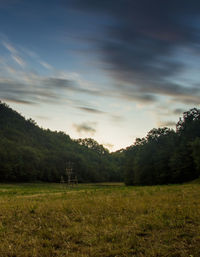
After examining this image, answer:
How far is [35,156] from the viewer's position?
399 feet

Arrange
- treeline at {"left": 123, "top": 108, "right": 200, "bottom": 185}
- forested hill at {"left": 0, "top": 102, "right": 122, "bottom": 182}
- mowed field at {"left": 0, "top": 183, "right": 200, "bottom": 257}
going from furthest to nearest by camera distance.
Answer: forested hill at {"left": 0, "top": 102, "right": 122, "bottom": 182}, treeline at {"left": 123, "top": 108, "right": 200, "bottom": 185}, mowed field at {"left": 0, "top": 183, "right": 200, "bottom": 257}

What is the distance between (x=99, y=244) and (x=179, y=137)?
8700 cm

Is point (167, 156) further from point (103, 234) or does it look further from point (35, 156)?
point (103, 234)

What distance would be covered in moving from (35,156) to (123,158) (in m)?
38.2

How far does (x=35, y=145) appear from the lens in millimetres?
154625

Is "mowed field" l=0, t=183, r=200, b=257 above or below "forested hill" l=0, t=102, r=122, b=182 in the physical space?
below

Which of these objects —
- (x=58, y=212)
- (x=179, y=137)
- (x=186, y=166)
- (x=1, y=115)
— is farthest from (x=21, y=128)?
(x=58, y=212)

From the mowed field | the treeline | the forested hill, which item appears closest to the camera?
the mowed field

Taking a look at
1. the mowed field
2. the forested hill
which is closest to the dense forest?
the forested hill

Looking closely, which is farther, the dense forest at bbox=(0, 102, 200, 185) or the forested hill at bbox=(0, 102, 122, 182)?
the forested hill at bbox=(0, 102, 122, 182)

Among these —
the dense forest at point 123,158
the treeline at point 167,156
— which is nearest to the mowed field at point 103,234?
the dense forest at point 123,158

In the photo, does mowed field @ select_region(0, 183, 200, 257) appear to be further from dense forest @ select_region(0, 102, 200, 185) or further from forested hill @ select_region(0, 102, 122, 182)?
forested hill @ select_region(0, 102, 122, 182)

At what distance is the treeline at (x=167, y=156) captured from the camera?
7675 centimetres

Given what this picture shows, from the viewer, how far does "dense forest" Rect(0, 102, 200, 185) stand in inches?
3086
